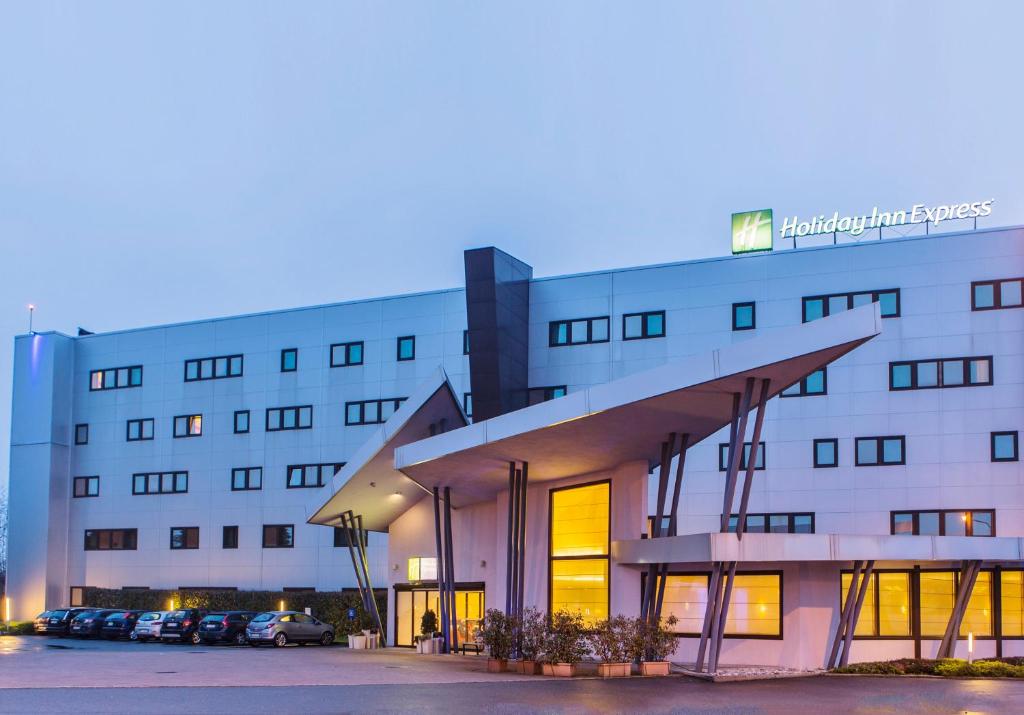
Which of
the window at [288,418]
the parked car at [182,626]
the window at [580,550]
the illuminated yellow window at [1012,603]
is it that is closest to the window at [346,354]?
the window at [288,418]

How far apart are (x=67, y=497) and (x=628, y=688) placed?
1701 inches

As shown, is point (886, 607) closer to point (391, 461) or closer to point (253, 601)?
point (391, 461)

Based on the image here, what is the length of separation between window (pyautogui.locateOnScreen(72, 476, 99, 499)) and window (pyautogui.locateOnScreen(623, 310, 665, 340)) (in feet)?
92.9

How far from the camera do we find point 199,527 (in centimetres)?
5222

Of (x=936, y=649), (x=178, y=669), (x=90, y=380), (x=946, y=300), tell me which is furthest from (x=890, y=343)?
(x=90, y=380)

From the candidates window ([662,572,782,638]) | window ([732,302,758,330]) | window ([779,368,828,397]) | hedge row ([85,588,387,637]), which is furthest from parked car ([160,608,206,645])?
window ([779,368,828,397])

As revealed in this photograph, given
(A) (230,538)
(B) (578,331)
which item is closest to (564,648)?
(B) (578,331)

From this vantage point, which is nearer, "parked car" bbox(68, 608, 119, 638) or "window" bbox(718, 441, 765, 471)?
"window" bbox(718, 441, 765, 471)

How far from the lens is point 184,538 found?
5256 cm

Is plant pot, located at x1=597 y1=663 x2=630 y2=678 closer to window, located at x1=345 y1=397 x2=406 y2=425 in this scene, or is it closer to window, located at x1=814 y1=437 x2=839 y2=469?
window, located at x1=814 y1=437 x2=839 y2=469

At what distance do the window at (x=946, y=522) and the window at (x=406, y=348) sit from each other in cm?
1997

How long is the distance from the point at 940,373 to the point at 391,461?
A: 64.1 feet

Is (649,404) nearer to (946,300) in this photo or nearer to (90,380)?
(946,300)

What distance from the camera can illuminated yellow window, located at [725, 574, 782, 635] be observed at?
24.4 meters
